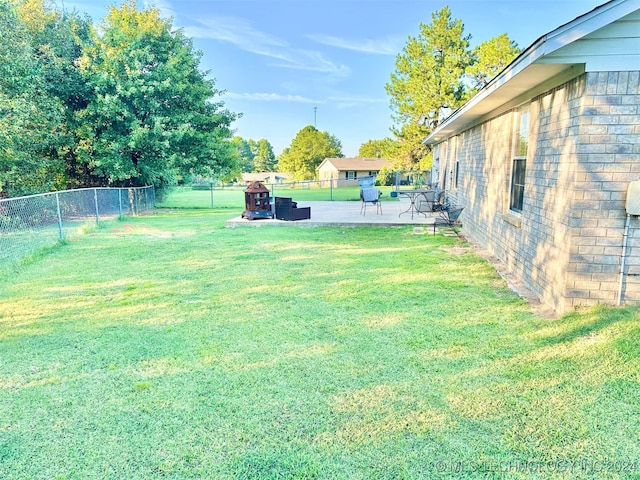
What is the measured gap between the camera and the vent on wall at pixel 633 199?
3.38m

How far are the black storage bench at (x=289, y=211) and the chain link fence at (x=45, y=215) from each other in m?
5.04

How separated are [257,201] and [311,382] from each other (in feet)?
28.3

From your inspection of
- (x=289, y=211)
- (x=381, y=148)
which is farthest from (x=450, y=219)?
(x=381, y=148)

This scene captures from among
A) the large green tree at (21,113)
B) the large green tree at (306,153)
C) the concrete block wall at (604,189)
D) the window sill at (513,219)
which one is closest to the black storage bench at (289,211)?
the window sill at (513,219)

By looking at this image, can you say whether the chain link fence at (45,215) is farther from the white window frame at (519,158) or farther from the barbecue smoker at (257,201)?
the white window frame at (519,158)

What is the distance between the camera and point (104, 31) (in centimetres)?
1433

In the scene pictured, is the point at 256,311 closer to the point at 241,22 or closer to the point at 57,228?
the point at 57,228

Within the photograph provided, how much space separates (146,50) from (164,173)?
177 inches

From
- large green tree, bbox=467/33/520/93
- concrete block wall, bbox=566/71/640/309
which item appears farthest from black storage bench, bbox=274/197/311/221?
large green tree, bbox=467/33/520/93

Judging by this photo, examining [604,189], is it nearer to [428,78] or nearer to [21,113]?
[21,113]

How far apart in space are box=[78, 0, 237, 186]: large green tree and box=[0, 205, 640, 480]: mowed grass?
10.3 m

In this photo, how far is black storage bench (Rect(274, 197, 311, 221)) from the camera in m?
10.6

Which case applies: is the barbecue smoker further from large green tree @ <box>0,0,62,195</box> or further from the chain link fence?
large green tree @ <box>0,0,62,195</box>

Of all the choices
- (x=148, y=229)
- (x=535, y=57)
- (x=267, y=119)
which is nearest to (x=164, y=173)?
(x=148, y=229)
